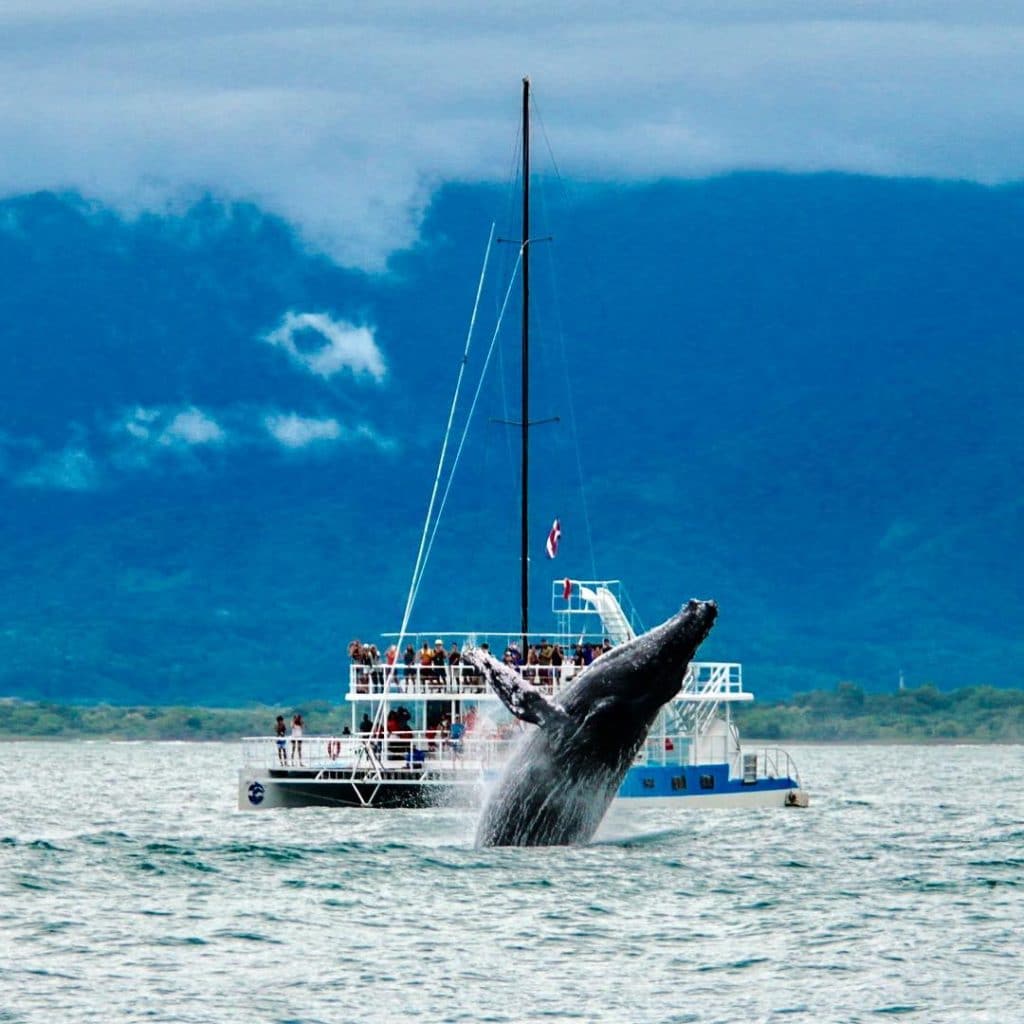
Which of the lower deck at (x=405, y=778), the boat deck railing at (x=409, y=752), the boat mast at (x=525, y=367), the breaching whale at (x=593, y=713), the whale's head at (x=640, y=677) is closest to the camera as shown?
the whale's head at (x=640, y=677)

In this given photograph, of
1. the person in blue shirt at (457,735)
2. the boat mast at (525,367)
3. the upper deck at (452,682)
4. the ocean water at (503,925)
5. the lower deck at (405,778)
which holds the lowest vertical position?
the ocean water at (503,925)

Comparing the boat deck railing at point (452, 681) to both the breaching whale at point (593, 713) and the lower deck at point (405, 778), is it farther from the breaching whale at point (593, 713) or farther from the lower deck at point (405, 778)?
the breaching whale at point (593, 713)

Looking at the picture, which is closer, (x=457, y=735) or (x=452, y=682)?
(x=457, y=735)

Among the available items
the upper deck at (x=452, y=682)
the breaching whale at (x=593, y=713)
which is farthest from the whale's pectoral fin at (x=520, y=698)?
the upper deck at (x=452, y=682)

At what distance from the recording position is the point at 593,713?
4003 cm

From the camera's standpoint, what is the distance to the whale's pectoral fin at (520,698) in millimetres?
39875

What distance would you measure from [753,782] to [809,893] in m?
29.9

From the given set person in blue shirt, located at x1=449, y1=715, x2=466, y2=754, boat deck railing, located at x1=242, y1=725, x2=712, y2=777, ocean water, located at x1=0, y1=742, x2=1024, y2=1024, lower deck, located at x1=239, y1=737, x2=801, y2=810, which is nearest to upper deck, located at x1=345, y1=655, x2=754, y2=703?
person in blue shirt, located at x1=449, y1=715, x2=466, y2=754

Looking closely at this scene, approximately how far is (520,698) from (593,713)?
1265 millimetres

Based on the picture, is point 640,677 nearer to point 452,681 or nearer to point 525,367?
point 452,681

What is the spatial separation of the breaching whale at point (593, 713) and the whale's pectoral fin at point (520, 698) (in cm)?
2

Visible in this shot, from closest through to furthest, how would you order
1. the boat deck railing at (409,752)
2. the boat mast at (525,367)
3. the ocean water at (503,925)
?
the ocean water at (503,925), the boat deck railing at (409,752), the boat mast at (525,367)

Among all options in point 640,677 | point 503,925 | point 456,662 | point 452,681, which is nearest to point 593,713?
point 640,677

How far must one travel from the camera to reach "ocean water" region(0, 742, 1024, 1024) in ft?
102
